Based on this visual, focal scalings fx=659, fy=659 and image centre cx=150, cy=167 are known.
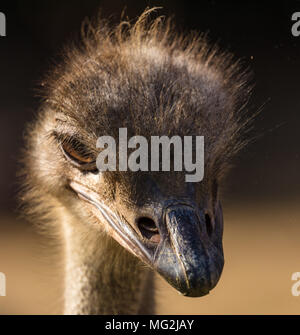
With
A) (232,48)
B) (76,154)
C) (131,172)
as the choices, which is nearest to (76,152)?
(76,154)

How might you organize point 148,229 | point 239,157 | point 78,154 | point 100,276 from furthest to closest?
1. point 100,276
2. point 239,157
3. point 78,154
4. point 148,229

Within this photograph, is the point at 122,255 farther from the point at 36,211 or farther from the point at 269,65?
the point at 269,65

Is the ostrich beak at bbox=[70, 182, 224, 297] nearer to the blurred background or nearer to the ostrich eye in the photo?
the ostrich eye

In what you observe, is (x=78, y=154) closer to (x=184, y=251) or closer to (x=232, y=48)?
(x=184, y=251)

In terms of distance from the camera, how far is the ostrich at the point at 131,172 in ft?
6.01

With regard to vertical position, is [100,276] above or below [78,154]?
below

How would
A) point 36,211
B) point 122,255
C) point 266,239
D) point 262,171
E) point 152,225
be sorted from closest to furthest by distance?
point 152,225 < point 122,255 < point 36,211 < point 262,171 < point 266,239

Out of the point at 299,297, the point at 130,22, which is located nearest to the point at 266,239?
the point at 299,297

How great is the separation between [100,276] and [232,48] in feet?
3.68

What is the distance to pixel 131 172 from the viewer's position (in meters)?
1.98

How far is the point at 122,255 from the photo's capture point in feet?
A: 8.34

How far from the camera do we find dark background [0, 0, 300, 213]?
2959 mm

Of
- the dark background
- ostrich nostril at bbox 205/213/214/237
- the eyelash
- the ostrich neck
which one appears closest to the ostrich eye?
the eyelash

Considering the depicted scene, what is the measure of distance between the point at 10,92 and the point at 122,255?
155 inches
